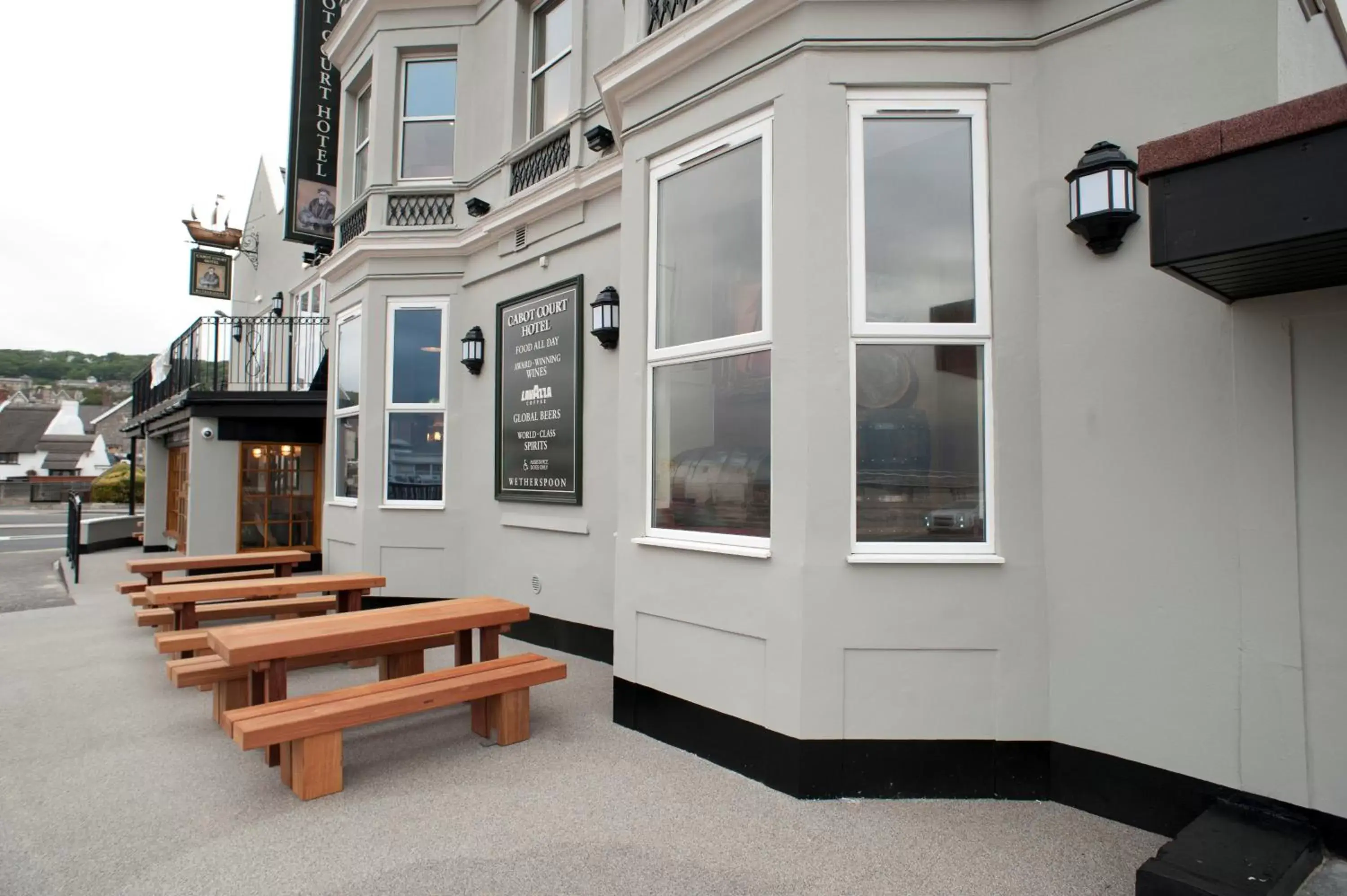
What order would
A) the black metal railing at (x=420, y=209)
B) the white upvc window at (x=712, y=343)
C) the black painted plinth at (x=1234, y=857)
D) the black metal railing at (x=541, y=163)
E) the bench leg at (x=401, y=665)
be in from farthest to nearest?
the black metal railing at (x=420, y=209), the black metal railing at (x=541, y=163), the bench leg at (x=401, y=665), the white upvc window at (x=712, y=343), the black painted plinth at (x=1234, y=857)

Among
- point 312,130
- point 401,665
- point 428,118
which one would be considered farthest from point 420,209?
point 401,665

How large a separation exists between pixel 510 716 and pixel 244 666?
1.49 metres

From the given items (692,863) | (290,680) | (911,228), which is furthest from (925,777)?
(290,680)

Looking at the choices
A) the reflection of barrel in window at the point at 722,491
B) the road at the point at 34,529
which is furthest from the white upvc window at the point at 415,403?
the road at the point at 34,529

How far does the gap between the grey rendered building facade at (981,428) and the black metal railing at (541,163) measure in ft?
7.39

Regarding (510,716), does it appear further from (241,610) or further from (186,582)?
(186,582)

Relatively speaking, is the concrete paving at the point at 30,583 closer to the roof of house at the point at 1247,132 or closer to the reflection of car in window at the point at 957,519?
the reflection of car in window at the point at 957,519

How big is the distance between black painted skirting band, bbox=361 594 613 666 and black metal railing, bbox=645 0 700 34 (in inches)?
169

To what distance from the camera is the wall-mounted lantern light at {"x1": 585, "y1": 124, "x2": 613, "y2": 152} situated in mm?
6254

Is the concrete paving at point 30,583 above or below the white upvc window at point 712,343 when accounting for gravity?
below

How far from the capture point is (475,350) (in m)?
7.89

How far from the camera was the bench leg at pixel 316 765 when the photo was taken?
3.62 m

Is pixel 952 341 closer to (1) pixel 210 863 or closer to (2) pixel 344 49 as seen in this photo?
(1) pixel 210 863

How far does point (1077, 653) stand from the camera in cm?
349
